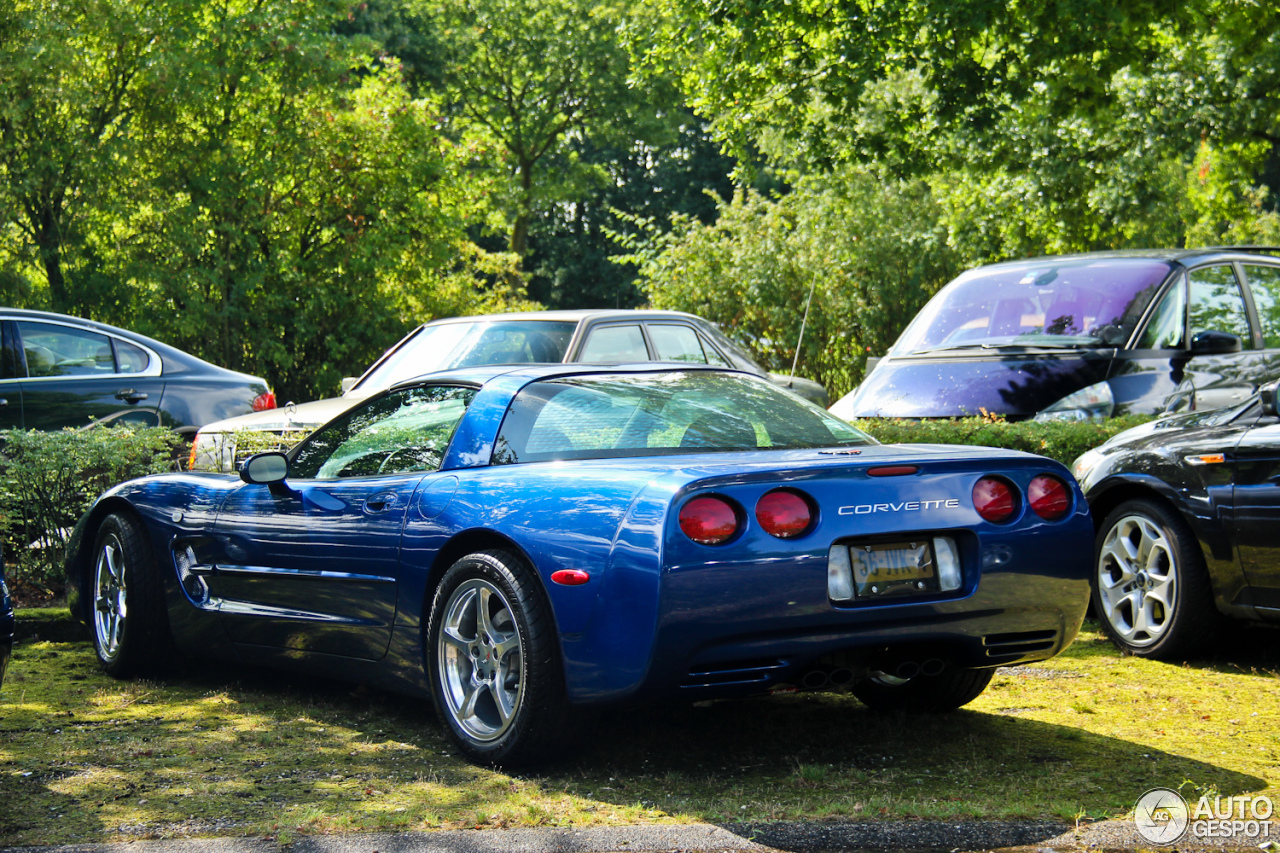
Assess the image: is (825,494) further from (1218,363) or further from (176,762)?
(1218,363)

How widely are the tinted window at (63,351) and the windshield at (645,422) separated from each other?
271 inches

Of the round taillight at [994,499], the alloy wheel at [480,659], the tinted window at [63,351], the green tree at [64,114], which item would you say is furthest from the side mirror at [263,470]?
the green tree at [64,114]

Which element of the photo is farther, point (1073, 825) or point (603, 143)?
point (603, 143)

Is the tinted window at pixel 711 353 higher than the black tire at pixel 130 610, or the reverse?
the tinted window at pixel 711 353

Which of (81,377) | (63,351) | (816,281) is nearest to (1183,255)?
(81,377)

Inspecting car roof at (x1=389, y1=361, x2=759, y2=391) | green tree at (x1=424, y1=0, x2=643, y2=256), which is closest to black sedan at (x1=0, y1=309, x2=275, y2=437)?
car roof at (x1=389, y1=361, x2=759, y2=391)

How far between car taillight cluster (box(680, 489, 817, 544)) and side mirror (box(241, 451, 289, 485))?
215 cm

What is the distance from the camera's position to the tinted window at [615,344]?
9375mm

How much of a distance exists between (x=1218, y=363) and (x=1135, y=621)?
2.83m

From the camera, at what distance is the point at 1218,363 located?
8461mm

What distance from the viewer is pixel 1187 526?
6066mm

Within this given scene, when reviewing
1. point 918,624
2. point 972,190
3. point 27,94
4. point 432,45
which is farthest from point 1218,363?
point 432,45

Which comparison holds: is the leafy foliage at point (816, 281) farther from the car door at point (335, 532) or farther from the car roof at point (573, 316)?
the car door at point (335, 532)

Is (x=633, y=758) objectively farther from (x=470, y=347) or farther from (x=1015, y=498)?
(x=470, y=347)
